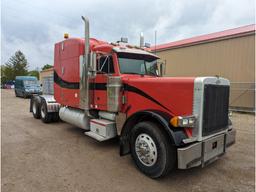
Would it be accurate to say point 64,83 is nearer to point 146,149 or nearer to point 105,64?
point 105,64

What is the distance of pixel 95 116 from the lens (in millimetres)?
5441

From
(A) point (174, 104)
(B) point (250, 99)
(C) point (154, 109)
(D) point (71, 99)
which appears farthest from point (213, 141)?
(B) point (250, 99)

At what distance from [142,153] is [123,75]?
1847 millimetres

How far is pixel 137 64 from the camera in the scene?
4734mm

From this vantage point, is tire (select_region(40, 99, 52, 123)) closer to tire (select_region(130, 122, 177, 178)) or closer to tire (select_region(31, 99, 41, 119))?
tire (select_region(31, 99, 41, 119))

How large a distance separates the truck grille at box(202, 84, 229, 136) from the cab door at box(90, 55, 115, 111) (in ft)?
7.42

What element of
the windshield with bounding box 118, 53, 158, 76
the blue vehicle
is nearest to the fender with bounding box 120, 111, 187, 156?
the windshield with bounding box 118, 53, 158, 76

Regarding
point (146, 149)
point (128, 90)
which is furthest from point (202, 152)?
point (128, 90)

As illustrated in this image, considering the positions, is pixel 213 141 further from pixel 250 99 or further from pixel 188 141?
pixel 250 99

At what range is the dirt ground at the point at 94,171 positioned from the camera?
308 cm

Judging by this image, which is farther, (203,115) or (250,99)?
(250,99)

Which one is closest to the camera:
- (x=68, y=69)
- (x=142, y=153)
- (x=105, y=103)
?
(x=142, y=153)

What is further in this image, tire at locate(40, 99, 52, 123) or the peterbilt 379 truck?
tire at locate(40, 99, 52, 123)

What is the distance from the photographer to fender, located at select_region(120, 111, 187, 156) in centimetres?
303
